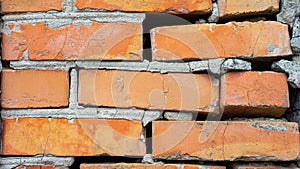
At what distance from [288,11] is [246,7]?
0.33 feet

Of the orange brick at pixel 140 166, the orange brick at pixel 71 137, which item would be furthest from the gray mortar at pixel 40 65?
the orange brick at pixel 140 166

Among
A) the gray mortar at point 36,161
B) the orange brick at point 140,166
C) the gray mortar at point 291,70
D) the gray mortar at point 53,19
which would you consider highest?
the gray mortar at point 53,19

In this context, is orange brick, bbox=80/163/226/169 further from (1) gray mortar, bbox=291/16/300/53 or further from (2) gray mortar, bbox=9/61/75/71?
(1) gray mortar, bbox=291/16/300/53

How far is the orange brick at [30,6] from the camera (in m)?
0.91

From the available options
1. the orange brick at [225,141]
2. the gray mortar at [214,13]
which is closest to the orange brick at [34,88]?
the orange brick at [225,141]

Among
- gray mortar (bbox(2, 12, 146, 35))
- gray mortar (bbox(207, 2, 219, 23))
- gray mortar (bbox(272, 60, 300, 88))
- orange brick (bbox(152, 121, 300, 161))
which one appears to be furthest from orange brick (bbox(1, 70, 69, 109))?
gray mortar (bbox(272, 60, 300, 88))

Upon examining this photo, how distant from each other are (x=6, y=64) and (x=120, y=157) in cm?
35

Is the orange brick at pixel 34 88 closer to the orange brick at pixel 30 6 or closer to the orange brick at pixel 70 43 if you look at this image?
the orange brick at pixel 70 43

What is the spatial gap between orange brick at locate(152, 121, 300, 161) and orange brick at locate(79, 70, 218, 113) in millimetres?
47

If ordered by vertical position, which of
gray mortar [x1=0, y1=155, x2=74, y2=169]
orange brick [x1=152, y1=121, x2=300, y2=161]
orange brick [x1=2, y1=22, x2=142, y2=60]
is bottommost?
gray mortar [x1=0, y1=155, x2=74, y2=169]

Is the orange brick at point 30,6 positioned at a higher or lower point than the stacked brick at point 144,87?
higher

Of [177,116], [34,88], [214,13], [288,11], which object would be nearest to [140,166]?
[177,116]

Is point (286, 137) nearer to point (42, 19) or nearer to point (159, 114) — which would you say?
point (159, 114)

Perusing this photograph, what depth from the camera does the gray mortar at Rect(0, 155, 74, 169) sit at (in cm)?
88
